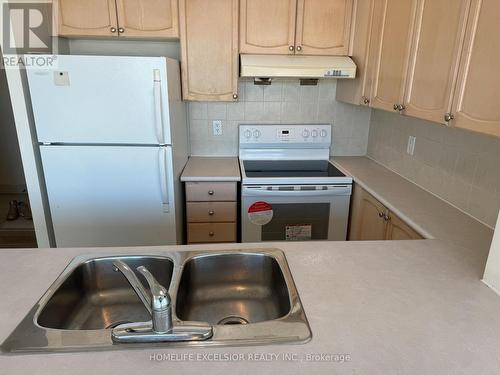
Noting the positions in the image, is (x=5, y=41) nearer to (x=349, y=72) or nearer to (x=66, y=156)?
(x=66, y=156)

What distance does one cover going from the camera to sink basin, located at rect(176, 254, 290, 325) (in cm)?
118

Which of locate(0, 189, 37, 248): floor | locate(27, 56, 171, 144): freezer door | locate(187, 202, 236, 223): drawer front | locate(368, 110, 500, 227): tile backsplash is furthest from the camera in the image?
locate(0, 189, 37, 248): floor

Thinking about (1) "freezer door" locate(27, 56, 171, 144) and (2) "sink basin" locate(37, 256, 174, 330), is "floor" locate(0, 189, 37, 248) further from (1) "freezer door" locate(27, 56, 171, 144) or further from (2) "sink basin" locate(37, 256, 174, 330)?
(2) "sink basin" locate(37, 256, 174, 330)

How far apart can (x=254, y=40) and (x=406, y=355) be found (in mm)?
2132

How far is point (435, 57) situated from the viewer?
1.55 metres

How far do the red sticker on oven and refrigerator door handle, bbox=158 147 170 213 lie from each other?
571mm

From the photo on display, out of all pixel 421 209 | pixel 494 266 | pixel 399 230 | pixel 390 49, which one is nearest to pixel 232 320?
pixel 494 266

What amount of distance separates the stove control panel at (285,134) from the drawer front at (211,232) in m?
0.74

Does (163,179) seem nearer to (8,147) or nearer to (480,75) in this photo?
(480,75)

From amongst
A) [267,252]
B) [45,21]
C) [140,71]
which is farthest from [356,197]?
[45,21]

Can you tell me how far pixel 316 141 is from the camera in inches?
114

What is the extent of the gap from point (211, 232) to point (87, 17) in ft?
5.35

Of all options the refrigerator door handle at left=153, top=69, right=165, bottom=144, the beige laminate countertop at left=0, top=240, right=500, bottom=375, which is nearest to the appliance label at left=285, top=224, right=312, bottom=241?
the refrigerator door handle at left=153, top=69, right=165, bottom=144

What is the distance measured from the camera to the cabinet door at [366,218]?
2041 mm
